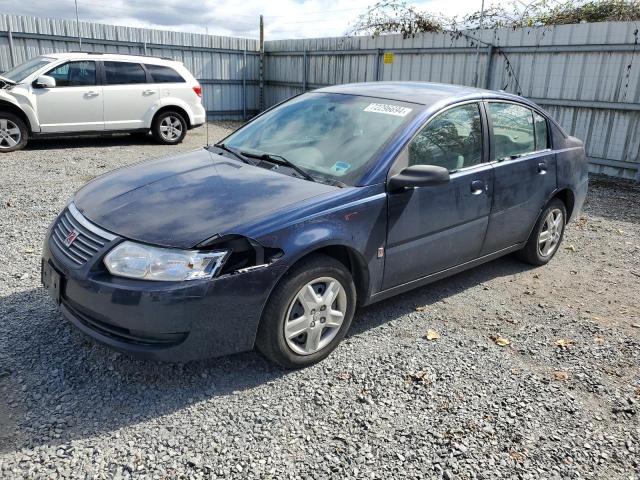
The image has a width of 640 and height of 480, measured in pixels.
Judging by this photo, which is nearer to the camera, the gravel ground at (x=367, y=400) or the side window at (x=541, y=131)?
the gravel ground at (x=367, y=400)

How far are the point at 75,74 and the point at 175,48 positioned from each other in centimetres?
610

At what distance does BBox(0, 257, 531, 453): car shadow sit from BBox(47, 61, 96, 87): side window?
294 inches

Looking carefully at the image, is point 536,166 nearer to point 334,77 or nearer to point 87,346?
point 87,346

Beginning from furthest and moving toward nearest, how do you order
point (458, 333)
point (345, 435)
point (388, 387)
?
point (458, 333) → point (388, 387) → point (345, 435)

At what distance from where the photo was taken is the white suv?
31.5 ft

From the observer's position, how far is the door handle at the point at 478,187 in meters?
3.99

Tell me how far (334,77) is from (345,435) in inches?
526

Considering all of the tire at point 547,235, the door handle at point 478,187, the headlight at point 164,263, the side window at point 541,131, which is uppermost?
the side window at point 541,131

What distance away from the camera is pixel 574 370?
11.3ft

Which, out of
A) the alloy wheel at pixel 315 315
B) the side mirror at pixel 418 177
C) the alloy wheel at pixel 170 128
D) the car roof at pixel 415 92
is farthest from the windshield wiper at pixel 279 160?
the alloy wheel at pixel 170 128

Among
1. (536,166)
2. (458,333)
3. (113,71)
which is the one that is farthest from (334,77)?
→ (458,333)

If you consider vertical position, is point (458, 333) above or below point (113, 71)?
below

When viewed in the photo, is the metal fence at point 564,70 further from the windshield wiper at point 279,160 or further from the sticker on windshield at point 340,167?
the windshield wiper at point 279,160

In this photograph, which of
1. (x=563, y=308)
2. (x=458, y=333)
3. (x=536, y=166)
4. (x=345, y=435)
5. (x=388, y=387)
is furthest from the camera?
(x=536, y=166)
